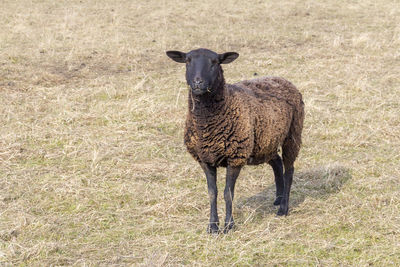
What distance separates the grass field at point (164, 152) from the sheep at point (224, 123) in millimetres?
680

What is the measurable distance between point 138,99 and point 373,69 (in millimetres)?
6000

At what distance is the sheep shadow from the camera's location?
6.64 metres

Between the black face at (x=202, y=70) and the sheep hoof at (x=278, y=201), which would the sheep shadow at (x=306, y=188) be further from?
the black face at (x=202, y=70)

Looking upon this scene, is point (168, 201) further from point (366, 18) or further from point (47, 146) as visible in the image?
point (366, 18)

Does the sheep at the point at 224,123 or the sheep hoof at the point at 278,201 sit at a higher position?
the sheep at the point at 224,123

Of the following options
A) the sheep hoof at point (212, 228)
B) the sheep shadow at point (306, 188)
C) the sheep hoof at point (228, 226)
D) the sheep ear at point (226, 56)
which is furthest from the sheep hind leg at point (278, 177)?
the sheep ear at point (226, 56)

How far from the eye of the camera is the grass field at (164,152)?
5.41 metres

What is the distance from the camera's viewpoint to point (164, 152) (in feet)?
26.9

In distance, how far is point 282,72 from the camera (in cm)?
1241

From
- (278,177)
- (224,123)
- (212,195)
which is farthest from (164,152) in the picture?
(224,123)

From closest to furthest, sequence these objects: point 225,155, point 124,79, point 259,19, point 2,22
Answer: point 225,155
point 124,79
point 2,22
point 259,19

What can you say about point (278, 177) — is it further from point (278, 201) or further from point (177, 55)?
point (177, 55)

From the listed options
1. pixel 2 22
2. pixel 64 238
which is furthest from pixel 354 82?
pixel 2 22

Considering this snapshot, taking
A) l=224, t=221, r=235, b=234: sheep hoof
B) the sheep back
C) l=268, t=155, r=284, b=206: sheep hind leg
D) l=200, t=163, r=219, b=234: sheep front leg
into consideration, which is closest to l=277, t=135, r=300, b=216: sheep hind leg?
l=268, t=155, r=284, b=206: sheep hind leg
